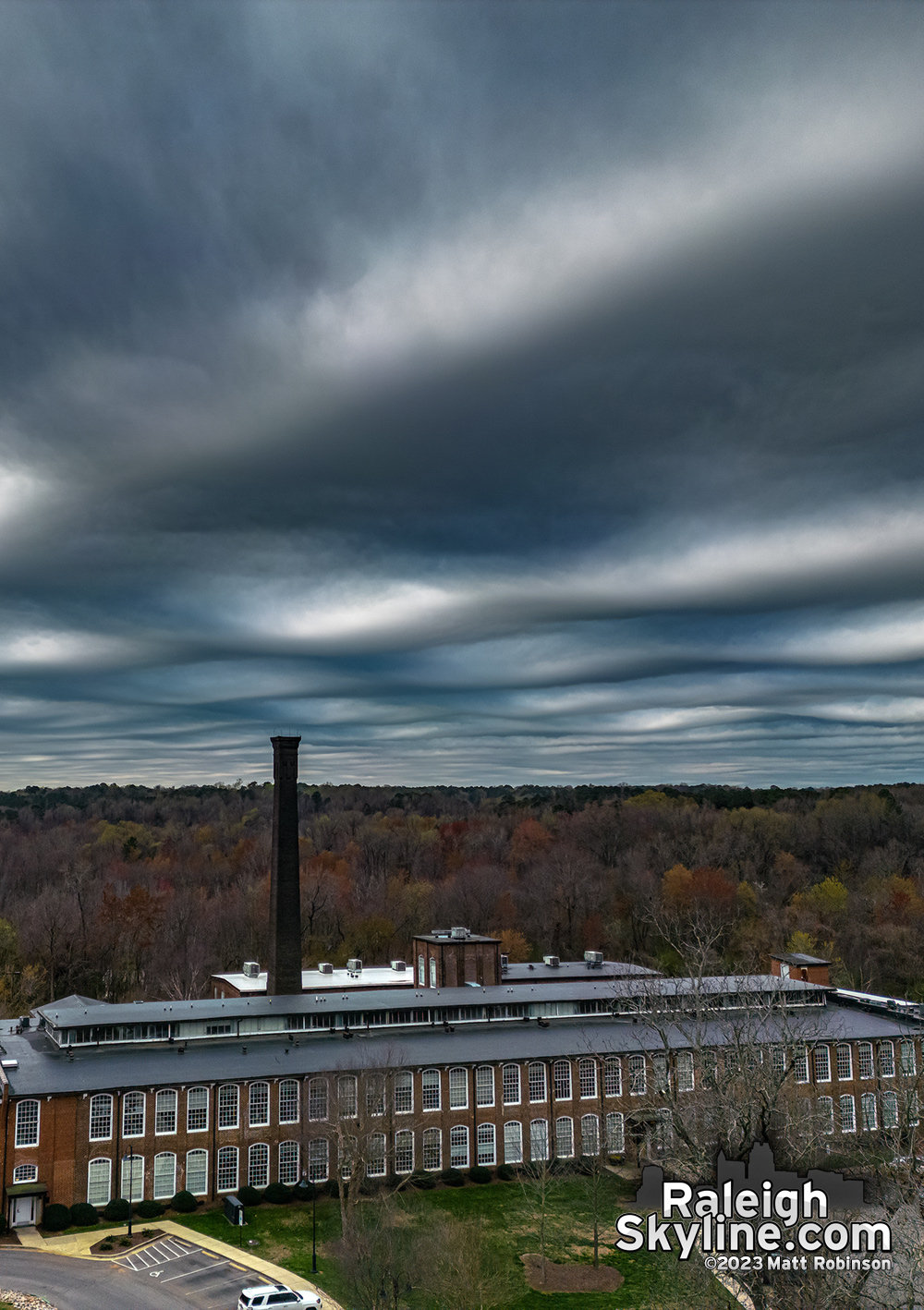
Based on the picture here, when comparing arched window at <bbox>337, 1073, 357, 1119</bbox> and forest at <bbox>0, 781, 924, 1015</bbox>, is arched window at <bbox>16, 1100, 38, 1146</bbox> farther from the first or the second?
forest at <bbox>0, 781, 924, 1015</bbox>

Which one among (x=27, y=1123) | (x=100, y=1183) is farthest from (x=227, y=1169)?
(x=27, y=1123)

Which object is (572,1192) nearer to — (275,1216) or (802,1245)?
(275,1216)

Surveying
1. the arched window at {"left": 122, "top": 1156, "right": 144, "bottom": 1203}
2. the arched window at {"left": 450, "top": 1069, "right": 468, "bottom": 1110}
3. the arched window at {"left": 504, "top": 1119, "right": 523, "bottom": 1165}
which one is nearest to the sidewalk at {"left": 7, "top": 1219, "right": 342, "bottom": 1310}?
the arched window at {"left": 122, "top": 1156, "right": 144, "bottom": 1203}

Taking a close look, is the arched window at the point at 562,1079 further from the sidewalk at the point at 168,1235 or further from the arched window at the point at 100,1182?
the arched window at the point at 100,1182

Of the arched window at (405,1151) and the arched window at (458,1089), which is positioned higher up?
the arched window at (458,1089)

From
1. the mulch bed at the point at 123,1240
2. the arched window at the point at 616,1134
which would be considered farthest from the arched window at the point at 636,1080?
the mulch bed at the point at 123,1240

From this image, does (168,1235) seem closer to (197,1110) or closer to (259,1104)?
(197,1110)
